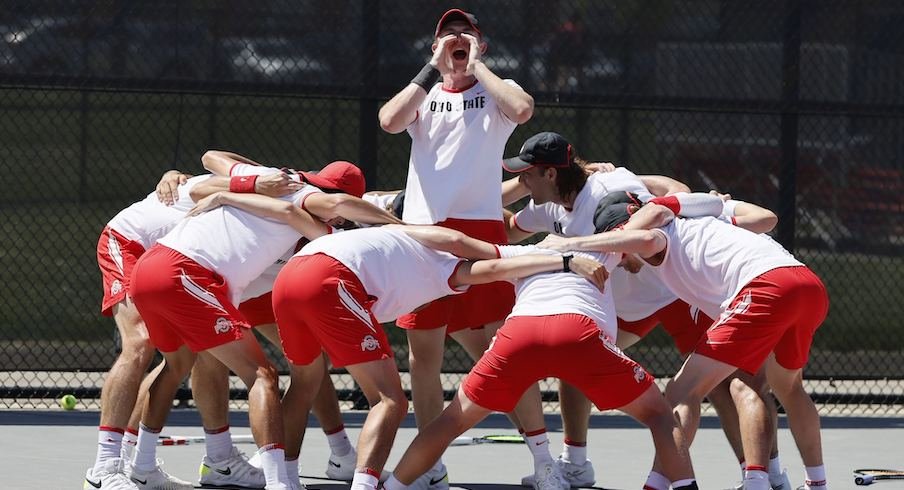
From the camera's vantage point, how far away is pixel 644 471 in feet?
23.6

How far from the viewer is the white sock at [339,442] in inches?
268

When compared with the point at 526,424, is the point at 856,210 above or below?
above

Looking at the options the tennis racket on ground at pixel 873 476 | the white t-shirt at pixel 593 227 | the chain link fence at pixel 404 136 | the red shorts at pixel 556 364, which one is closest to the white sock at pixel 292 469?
the red shorts at pixel 556 364

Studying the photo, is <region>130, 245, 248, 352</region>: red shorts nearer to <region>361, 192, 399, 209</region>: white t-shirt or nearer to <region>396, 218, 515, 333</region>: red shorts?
<region>396, 218, 515, 333</region>: red shorts

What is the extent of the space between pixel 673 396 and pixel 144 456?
220 cm

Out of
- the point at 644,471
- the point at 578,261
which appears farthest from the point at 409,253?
the point at 644,471

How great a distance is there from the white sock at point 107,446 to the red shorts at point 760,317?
2327mm

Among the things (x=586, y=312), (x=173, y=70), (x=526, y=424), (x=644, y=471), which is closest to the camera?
(x=586, y=312)

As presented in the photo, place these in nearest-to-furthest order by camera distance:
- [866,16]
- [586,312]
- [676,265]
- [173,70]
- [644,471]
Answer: [586,312] < [676,265] < [644,471] < [173,70] < [866,16]

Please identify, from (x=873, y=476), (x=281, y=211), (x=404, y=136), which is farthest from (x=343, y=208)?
(x=404, y=136)

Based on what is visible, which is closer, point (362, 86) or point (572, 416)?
point (572, 416)

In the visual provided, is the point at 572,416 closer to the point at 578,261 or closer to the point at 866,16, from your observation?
the point at 578,261

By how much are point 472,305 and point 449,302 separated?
24 cm

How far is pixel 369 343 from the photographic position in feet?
18.6
